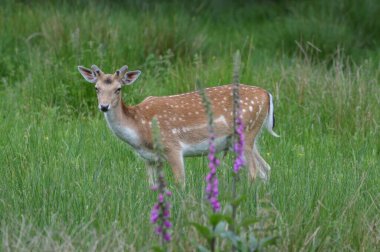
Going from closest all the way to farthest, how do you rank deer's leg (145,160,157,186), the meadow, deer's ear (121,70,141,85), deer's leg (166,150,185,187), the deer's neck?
the meadow, deer's leg (145,160,157,186), deer's leg (166,150,185,187), the deer's neck, deer's ear (121,70,141,85)

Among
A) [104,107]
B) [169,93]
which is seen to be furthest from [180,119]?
[169,93]

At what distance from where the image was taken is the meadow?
5.53m

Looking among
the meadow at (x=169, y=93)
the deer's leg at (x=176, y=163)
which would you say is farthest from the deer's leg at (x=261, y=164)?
the deer's leg at (x=176, y=163)

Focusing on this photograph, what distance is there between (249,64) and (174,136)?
10.3ft

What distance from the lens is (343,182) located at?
21.0 feet

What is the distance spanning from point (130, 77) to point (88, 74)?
0.32 m

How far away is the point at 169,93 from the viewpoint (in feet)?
32.6

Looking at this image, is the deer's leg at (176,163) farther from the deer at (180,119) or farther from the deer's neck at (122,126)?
the deer's neck at (122,126)

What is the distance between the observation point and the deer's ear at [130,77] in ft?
25.1

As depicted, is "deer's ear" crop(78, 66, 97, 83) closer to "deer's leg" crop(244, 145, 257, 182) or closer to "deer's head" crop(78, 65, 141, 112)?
"deer's head" crop(78, 65, 141, 112)

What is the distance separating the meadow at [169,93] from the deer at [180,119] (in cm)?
18

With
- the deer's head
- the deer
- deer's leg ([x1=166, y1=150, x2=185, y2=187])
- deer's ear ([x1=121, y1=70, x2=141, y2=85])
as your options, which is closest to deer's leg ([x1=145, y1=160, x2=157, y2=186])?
the deer

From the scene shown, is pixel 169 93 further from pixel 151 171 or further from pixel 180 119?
pixel 151 171

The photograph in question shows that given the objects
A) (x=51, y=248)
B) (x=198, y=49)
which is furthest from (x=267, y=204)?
(x=198, y=49)
